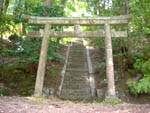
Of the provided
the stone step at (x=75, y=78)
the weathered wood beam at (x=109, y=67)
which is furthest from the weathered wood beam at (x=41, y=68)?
the stone step at (x=75, y=78)

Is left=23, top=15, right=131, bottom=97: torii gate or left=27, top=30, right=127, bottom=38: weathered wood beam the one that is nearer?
left=23, top=15, right=131, bottom=97: torii gate

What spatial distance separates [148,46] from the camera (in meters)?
8.31

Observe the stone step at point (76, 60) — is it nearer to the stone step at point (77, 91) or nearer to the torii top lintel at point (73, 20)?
the stone step at point (77, 91)

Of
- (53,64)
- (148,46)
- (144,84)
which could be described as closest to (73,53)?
(53,64)

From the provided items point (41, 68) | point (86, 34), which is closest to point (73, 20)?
point (86, 34)

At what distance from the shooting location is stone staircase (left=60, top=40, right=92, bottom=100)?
848cm

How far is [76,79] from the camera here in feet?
32.4

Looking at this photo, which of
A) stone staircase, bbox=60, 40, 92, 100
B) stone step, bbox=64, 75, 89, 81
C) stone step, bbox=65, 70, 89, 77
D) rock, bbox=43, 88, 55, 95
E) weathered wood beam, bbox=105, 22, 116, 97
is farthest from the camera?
stone step, bbox=65, 70, 89, 77

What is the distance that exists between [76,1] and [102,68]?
9076 mm

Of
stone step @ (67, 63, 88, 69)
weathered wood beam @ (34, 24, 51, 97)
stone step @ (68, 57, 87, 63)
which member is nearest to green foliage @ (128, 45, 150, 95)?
weathered wood beam @ (34, 24, 51, 97)

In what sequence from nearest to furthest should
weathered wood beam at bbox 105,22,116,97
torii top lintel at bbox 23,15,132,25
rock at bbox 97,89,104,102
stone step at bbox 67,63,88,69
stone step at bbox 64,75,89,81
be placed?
1. weathered wood beam at bbox 105,22,116,97
2. torii top lintel at bbox 23,15,132,25
3. rock at bbox 97,89,104,102
4. stone step at bbox 64,75,89,81
5. stone step at bbox 67,63,88,69

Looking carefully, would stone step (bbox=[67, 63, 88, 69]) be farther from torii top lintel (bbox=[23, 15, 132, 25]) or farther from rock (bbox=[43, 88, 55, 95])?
torii top lintel (bbox=[23, 15, 132, 25])

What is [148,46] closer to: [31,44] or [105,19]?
[105,19]

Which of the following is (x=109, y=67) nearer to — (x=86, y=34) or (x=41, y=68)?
(x=86, y=34)
